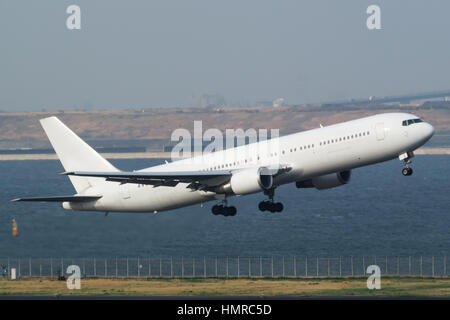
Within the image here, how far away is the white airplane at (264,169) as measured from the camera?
206 ft

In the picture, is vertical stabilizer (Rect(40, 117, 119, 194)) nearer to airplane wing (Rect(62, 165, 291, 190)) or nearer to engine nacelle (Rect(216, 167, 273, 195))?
airplane wing (Rect(62, 165, 291, 190))

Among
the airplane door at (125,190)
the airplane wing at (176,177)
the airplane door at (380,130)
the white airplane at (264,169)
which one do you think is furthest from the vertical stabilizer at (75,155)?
the airplane door at (380,130)

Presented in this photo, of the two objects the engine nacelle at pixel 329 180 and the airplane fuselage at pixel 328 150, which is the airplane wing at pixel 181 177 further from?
the engine nacelle at pixel 329 180

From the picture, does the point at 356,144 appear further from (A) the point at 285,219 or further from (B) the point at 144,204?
(A) the point at 285,219

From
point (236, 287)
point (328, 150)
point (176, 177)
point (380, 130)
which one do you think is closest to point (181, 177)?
point (176, 177)

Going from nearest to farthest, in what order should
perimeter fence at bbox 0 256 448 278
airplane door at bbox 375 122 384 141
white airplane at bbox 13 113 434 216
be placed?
airplane door at bbox 375 122 384 141 < white airplane at bbox 13 113 434 216 < perimeter fence at bbox 0 256 448 278

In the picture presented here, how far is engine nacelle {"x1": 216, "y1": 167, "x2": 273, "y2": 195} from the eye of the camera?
6431cm

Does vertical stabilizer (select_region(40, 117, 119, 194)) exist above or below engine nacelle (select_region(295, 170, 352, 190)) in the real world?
above

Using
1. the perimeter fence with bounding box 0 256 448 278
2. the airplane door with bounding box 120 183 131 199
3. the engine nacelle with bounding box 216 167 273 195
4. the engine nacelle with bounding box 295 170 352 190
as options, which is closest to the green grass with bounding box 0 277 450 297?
the perimeter fence with bounding box 0 256 448 278

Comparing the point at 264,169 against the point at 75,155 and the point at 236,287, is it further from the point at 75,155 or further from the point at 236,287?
the point at 75,155

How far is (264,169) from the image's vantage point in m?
64.8

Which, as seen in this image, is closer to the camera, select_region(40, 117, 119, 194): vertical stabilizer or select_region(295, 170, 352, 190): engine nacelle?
select_region(295, 170, 352, 190): engine nacelle
